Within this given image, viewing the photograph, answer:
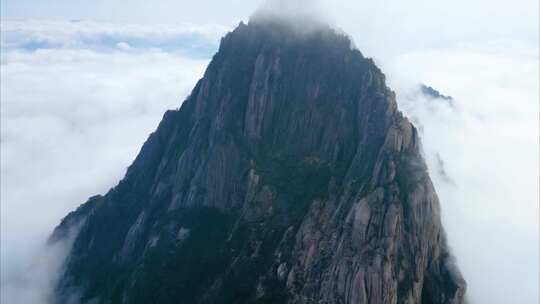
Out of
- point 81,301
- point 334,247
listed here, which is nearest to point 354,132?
point 334,247

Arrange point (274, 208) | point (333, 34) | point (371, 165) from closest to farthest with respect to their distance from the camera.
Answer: point (371, 165), point (274, 208), point (333, 34)

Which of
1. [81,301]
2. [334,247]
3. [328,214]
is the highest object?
[328,214]

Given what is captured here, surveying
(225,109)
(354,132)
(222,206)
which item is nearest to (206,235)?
(222,206)

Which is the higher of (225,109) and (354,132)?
(225,109)

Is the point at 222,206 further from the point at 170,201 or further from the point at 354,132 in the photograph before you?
the point at 354,132

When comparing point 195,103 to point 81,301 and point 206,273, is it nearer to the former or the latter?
point 206,273

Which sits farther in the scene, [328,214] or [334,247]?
[328,214]

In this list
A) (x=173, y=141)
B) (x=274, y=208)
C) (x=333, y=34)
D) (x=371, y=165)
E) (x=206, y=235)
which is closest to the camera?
(x=371, y=165)
